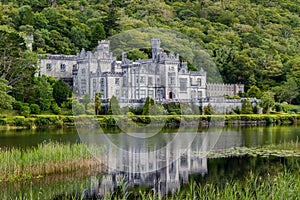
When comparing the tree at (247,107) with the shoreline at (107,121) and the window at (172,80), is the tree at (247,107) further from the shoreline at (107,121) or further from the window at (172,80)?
the window at (172,80)

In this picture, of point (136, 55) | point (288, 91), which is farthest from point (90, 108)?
point (288, 91)

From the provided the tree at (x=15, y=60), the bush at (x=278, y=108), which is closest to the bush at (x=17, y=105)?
the tree at (x=15, y=60)

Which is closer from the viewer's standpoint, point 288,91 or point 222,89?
point 288,91

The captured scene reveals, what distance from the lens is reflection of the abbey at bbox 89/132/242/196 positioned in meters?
13.5

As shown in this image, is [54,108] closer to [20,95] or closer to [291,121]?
[20,95]

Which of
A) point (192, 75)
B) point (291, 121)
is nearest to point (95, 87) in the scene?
point (192, 75)

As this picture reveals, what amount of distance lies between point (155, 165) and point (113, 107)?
2403 centimetres

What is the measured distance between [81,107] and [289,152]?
20474 millimetres

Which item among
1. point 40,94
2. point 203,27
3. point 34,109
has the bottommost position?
point 34,109

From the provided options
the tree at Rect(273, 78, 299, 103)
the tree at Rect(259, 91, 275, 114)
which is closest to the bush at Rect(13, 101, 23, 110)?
the tree at Rect(259, 91, 275, 114)

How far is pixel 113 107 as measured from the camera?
4012cm

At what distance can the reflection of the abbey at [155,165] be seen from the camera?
44.4 ft

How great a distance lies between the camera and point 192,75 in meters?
50.3

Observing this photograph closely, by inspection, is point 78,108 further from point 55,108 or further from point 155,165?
point 155,165
